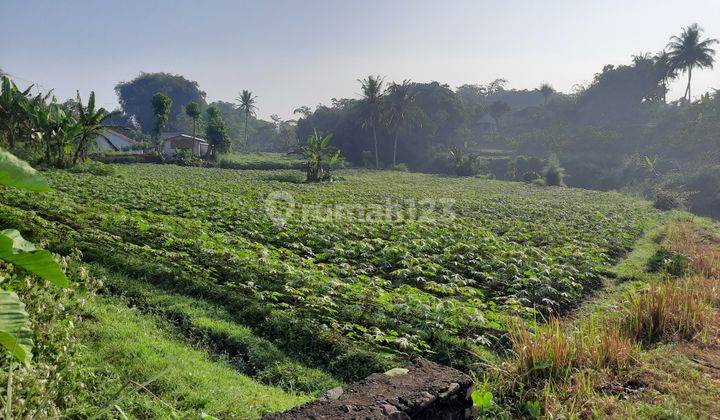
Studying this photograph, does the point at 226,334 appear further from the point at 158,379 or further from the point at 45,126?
the point at 45,126

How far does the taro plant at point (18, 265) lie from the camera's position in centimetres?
333

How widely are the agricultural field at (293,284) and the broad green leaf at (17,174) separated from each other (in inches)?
88.2

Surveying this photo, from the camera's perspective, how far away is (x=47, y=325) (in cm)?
464

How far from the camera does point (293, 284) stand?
8.71 metres

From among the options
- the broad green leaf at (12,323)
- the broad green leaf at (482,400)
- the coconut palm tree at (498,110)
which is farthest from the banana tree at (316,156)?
the coconut palm tree at (498,110)

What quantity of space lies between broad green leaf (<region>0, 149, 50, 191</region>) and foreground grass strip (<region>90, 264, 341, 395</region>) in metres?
3.54

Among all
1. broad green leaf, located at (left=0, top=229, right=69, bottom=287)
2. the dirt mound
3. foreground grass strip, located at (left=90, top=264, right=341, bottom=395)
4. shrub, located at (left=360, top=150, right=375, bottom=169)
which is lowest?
foreground grass strip, located at (left=90, top=264, right=341, bottom=395)

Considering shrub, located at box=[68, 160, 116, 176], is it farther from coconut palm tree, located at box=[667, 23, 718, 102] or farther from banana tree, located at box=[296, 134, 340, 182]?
coconut palm tree, located at box=[667, 23, 718, 102]

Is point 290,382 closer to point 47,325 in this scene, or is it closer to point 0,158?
point 47,325

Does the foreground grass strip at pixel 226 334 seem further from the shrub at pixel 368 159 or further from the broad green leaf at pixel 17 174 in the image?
the shrub at pixel 368 159

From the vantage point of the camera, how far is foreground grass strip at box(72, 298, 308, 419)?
15.3 ft

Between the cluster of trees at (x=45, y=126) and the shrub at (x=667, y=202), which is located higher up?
the cluster of trees at (x=45, y=126)

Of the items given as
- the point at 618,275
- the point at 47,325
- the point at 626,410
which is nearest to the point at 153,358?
the point at 47,325

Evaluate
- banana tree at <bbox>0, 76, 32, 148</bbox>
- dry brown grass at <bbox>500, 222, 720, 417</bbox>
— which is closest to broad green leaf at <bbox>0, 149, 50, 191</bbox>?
dry brown grass at <bbox>500, 222, 720, 417</bbox>
